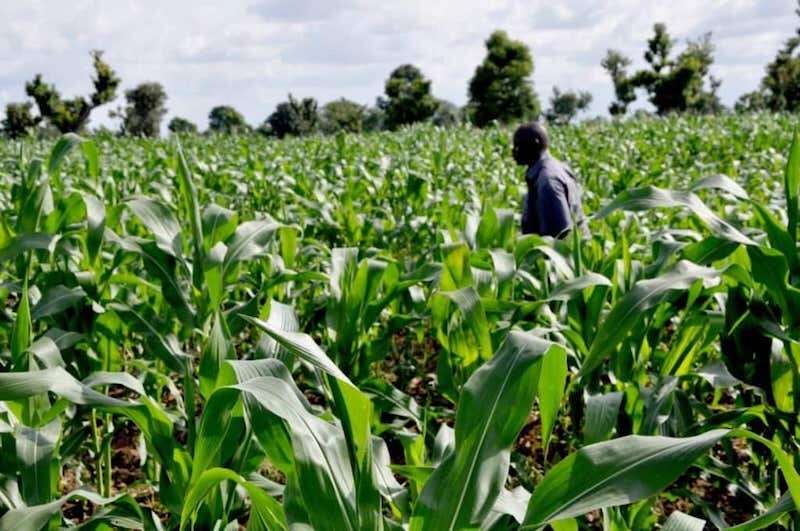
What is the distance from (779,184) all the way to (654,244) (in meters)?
5.18

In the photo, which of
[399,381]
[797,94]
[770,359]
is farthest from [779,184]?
[797,94]

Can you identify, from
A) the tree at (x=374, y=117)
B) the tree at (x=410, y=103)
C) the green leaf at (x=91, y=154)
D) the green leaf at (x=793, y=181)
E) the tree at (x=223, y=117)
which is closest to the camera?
the green leaf at (x=793, y=181)

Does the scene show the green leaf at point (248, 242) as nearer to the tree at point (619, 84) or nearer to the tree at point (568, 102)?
the tree at point (619, 84)

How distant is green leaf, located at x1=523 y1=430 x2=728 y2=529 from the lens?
1002 millimetres

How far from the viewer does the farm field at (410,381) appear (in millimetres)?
1050

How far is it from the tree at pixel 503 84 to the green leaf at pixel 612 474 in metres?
54.4

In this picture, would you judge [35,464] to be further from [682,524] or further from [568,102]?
[568,102]

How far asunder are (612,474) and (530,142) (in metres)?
3.68

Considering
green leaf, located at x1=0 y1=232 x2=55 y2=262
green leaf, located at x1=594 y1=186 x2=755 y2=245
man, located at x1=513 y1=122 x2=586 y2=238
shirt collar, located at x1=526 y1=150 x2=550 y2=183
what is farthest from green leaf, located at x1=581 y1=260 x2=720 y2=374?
shirt collar, located at x1=526 y1=150 x2=550 y2=183

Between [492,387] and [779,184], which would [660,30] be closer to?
[779,184]

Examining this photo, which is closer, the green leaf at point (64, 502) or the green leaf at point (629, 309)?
the green leaf at point (64, 502)

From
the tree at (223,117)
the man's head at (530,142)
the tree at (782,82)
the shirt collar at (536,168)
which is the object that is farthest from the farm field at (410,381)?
the tree at (223,117)

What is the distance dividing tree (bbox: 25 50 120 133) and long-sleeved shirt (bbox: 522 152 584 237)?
39805 millimetres

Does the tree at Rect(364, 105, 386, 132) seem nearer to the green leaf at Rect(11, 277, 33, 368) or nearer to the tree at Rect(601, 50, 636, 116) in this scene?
the tree at Rect(601, 50, 636, 116)
